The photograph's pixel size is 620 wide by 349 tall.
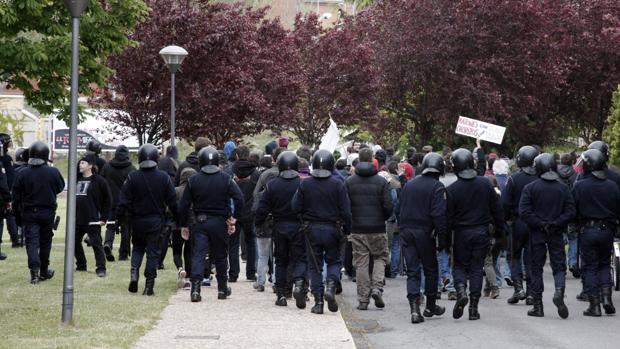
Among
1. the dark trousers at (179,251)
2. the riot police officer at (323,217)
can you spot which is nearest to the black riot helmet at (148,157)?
the dark trousers at (179,251)

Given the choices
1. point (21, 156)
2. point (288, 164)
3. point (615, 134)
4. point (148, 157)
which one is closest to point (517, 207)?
point (288, 164)

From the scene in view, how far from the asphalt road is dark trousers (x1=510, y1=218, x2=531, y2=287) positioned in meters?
0.47

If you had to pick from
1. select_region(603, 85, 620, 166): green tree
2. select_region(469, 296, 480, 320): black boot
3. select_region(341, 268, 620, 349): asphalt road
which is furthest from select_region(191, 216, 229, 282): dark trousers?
select_region(603, 85, 620, 166): green tree

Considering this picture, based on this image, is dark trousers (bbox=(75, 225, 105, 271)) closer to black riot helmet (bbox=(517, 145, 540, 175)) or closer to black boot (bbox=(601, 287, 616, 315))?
black riot helmet (bbox=(517, 145, 540, 175))

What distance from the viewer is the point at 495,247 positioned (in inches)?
644

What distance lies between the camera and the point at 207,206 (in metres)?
14.9

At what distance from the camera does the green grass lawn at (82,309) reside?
1143 centimetres

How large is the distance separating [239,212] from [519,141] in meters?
23.8

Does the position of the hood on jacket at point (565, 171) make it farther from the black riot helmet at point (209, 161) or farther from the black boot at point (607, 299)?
the black riot helmet at point (209, 161)

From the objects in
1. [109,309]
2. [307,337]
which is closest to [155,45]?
[109,309]

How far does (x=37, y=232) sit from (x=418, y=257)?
5.64 metres

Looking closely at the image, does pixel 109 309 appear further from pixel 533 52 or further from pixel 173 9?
pixel 533 52

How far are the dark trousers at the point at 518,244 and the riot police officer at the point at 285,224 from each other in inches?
110

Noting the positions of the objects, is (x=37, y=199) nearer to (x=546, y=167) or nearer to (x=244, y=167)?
(x=244, y=167)
